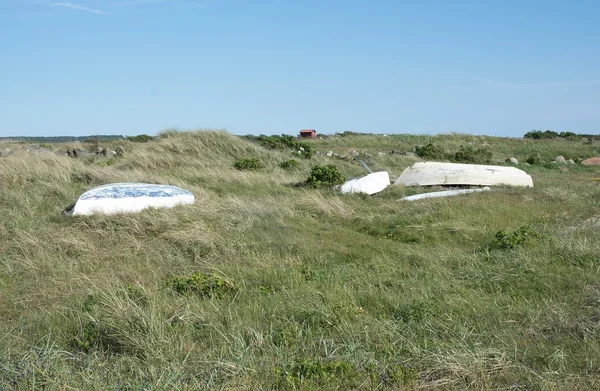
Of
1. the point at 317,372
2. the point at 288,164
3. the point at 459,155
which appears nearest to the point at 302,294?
the point at 317,372

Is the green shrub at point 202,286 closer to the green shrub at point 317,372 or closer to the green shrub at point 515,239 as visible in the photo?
the green shrub at point 317,372

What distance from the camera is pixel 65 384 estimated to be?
3711mm

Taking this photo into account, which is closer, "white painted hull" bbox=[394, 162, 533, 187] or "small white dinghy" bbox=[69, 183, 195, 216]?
"small white dinghy" bbox=[69, 183, 195, 216]

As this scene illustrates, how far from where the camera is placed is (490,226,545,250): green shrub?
7.52m

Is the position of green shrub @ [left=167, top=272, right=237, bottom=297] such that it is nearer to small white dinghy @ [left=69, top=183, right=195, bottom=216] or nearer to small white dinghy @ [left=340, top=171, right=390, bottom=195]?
small white dinghy @ [left=69, top=183, right=195, bottom=216]

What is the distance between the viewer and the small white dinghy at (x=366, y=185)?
13125 mm

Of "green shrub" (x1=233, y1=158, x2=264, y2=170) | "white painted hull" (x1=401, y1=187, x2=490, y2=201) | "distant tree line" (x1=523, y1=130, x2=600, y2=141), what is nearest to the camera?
"white painted hull" (x1=401, y1=187, x2=490, y2=201)

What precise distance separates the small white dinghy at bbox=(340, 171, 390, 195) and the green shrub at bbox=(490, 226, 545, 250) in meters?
5.35

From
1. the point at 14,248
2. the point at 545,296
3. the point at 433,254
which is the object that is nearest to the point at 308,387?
the point at 545,296

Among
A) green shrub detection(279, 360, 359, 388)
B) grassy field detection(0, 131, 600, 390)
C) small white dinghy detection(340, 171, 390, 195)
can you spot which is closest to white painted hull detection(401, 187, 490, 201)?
grassy field detection(0, 131, 600, 390)

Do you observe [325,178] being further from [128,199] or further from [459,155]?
[459,155]

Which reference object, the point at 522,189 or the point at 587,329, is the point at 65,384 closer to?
the point at 587,329

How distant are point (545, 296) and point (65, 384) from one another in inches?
167

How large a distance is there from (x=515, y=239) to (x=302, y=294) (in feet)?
10.5
